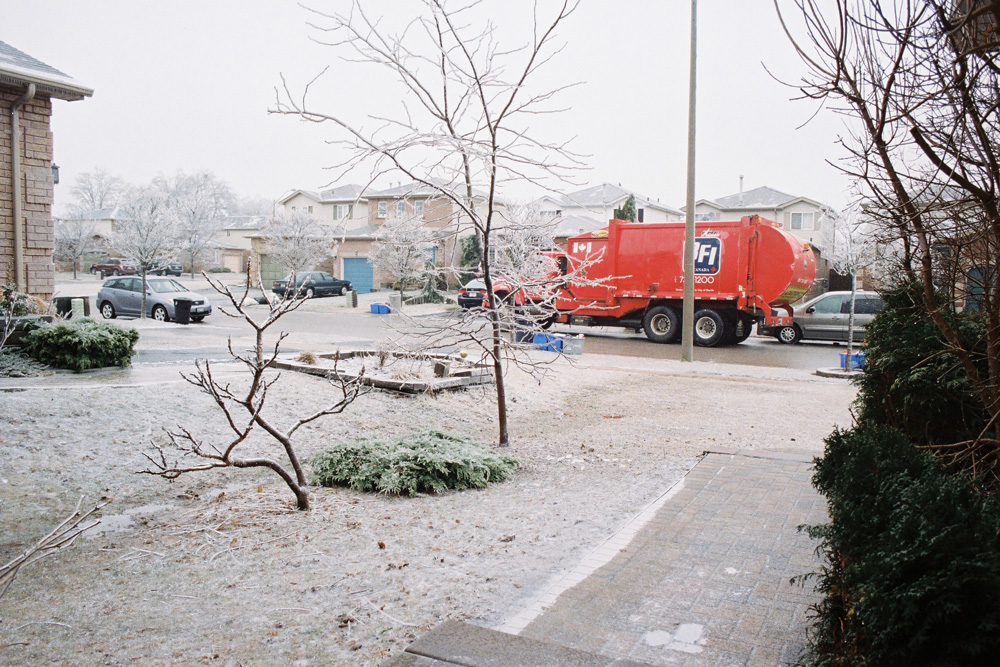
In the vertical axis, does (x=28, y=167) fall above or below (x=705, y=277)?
above

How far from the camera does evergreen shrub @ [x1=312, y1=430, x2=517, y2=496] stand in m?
5.88

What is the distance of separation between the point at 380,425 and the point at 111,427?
262 cm

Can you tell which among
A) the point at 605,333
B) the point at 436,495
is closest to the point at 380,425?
the point at 436,495

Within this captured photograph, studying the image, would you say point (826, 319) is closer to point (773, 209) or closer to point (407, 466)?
point (407, 466)

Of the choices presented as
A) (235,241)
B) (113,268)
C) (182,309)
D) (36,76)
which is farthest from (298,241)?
(235,241)

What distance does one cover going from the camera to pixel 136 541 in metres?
4.68

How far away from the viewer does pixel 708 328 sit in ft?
66.2

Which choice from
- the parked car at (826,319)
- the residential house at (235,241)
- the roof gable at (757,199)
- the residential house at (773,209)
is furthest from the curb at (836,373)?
the residential house at (235,241)

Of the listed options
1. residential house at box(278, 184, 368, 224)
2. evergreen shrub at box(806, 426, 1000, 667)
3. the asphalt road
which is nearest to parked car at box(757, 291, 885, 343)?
the asphalt road

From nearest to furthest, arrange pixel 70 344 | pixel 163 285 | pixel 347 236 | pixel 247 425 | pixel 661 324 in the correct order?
1. pixel 247 425
2. pixel 70 344
3. pixel 661 324
4. pixel 163 285
5. pixel 347 236

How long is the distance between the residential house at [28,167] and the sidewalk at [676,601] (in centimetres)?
1201

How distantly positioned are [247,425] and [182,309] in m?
16.9

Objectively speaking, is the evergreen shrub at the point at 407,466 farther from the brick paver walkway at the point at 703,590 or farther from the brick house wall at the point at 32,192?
the brick house wall at the point at 32,192

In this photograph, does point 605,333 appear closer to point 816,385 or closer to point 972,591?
point 816,385
